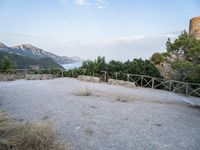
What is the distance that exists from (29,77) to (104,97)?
9931 mm

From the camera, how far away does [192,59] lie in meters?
16.9

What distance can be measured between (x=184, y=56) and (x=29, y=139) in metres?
16.3

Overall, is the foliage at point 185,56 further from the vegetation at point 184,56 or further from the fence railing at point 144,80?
the fence railing at point 144,80

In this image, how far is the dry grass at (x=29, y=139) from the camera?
396 cm

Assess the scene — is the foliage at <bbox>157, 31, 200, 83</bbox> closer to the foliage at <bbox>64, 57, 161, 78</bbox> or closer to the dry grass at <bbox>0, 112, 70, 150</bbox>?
the foliage at <bbox>64, 57, 161, 78</bbox>

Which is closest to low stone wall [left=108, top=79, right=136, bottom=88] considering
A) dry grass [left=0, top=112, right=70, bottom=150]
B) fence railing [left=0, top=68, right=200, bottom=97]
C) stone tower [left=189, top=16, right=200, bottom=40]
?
fence railing [left=0, top=68, right=200, bottom=97]

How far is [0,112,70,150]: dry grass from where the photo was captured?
396 cm

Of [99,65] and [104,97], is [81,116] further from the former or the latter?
[99,65]

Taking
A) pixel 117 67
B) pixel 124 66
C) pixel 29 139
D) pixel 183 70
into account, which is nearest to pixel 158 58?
pixel 183 70

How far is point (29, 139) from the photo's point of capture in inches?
160

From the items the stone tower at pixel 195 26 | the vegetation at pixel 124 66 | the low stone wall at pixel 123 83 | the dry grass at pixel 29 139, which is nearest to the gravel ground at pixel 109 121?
the dry grass at pixel 29 139

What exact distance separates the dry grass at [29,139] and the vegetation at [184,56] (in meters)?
12.6

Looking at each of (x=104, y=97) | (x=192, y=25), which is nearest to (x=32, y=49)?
(x=192, y=25)

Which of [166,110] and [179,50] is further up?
[179,50]
